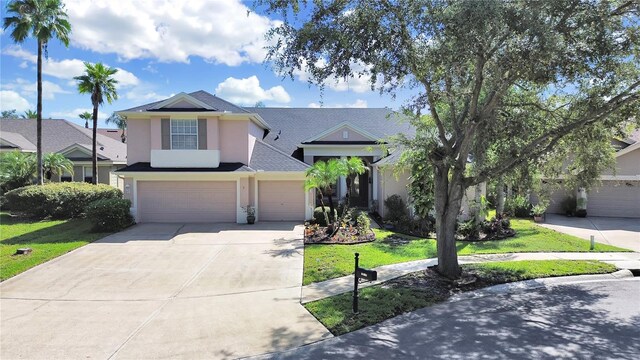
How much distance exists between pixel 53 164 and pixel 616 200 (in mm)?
33097

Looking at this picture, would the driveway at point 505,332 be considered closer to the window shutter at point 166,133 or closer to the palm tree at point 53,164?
the window shutter at point 166,133

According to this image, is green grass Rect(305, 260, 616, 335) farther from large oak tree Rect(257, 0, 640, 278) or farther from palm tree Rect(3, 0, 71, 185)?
palm tree Rect(3, 0, 71, 185)

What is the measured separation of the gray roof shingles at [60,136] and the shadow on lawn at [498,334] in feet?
88.2

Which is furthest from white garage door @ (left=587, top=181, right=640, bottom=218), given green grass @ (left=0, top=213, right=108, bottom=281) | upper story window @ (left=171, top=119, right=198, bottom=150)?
green grass @ (left=0, top=213, right=108, bottom=281)

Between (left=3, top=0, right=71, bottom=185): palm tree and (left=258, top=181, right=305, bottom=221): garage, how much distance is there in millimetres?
12432

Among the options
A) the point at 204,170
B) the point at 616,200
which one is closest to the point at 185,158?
the point at 204,170

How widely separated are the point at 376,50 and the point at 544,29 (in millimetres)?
3171

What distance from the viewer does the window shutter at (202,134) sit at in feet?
62.3

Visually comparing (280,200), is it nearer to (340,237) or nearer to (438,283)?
(340,237)

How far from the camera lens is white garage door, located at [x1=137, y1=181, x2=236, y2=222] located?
62.2 feet

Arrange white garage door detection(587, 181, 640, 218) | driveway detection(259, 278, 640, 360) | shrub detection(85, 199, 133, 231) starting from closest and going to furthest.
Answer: driveway detection(259, 278, 640, 360) < shrub detection(85, 199, 133, 231) < white garage door detection(587, 181, 640, 218)

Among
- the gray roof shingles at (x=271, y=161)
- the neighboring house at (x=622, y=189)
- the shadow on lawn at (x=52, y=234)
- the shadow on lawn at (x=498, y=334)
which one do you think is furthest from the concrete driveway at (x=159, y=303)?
the neighboring house at (x=622, y=189)

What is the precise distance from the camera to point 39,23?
66.9 ft

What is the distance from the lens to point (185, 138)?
1900cm
